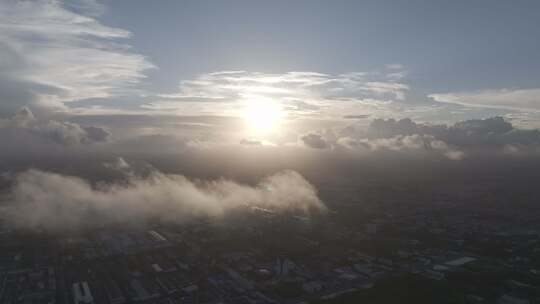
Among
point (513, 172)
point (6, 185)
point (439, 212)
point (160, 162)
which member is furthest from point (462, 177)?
point (6, 185)

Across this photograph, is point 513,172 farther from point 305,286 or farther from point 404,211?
point 305,286

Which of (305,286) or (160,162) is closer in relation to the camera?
(305,286)

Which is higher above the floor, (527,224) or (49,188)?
(49,188)

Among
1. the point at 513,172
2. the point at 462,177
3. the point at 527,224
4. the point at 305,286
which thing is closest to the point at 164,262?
the point at 305,286

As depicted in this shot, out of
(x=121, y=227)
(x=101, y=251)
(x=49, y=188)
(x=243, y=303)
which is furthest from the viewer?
(x=49, y=188)

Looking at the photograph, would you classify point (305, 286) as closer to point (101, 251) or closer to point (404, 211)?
point (101, 251)

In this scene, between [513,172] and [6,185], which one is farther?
[513,172]

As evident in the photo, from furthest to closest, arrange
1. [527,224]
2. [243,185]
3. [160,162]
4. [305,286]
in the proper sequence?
[160,162] < [243,185] < [527,224] < [305,286]

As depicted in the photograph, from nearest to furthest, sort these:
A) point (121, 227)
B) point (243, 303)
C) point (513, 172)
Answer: point (243, 303) → point (121, 227) → point (513, 172)

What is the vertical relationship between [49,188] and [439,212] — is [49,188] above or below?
above
